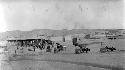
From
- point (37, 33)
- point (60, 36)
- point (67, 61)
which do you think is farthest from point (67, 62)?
point (37, 33)

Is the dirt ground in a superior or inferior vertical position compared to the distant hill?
inferior

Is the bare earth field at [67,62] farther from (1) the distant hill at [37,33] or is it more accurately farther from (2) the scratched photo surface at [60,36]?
(1) the distant hill at [37,33]

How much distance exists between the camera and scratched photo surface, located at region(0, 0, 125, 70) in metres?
3.04

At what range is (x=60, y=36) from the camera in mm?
3057

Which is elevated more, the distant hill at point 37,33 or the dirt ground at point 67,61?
the distant hill at point 37,33

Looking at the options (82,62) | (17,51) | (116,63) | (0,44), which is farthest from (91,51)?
(0,44)

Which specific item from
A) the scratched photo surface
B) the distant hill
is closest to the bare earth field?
the scratched photo surface

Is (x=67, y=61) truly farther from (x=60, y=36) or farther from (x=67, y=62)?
(x=60, y=36)

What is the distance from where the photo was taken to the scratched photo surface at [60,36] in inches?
120

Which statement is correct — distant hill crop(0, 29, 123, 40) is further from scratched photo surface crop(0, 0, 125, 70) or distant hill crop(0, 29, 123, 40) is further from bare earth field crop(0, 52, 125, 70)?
bare earth field crop(0, 52, 125, 70)

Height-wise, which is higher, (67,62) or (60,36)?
(60,36)

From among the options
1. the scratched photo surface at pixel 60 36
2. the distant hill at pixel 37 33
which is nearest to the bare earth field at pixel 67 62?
the scratched photo surface at pixel 60 36

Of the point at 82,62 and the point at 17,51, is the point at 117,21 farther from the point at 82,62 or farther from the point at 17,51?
the point at 17,51

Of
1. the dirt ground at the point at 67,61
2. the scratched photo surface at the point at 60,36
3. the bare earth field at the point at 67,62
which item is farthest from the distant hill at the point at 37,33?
the bare earth field at the point at 67,62
